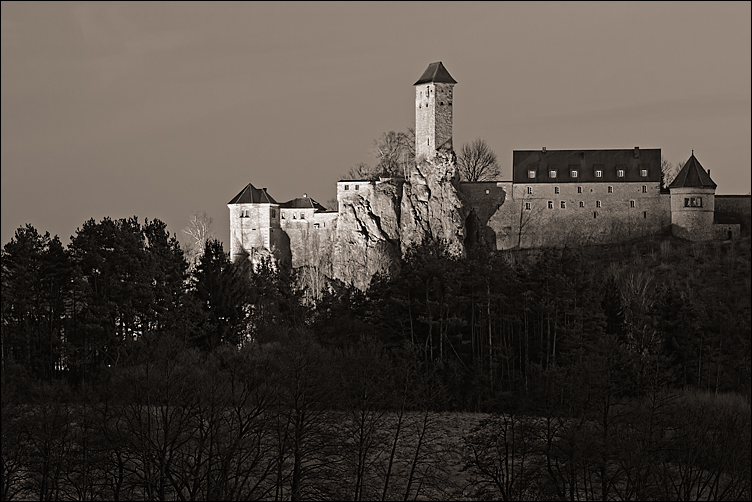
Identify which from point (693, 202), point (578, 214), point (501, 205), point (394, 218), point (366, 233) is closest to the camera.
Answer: point (693, 202)

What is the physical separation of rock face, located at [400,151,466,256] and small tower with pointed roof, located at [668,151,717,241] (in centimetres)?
1384

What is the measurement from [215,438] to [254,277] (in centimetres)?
2696

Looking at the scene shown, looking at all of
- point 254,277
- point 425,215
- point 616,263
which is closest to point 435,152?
point 425,215

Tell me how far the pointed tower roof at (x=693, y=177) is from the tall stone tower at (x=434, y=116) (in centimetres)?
1538

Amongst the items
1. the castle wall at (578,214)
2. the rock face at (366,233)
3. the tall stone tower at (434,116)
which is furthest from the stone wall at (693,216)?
the rock face at (366,233)

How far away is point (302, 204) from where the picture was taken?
81062 millimetres

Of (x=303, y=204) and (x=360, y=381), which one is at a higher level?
(x=303, y=204)

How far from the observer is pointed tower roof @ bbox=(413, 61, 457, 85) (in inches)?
3007

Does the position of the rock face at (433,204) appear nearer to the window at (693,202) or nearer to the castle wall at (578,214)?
the castle wall at (578,214)

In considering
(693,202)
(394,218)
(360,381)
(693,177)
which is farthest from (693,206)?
(360,381)

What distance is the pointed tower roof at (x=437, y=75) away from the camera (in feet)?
251

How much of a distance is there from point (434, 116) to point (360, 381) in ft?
130

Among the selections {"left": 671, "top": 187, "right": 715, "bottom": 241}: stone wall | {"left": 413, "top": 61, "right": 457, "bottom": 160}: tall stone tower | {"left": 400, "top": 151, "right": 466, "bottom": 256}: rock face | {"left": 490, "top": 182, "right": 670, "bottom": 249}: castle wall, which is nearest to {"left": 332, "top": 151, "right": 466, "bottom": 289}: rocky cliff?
{"left": 400, "top": 151, "right": 466, "bottom": 256}: rock face

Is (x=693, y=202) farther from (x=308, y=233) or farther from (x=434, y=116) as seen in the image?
(x=308, y=233)
